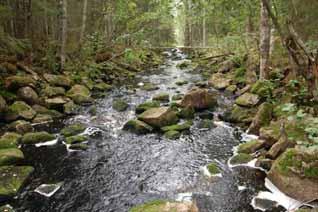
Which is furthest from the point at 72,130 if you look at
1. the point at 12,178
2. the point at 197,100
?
the point at 197,100

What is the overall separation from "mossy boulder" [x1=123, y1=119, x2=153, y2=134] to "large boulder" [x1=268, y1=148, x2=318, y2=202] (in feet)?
15.6

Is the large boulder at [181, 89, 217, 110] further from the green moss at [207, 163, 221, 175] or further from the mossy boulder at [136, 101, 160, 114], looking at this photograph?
the green moss at [207, 163, 221, 175]

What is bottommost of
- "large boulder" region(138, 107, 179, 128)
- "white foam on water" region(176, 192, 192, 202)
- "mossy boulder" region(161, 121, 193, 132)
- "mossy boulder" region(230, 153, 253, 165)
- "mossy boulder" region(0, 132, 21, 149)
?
"white foam on water" region(176, 192, 192, 202)

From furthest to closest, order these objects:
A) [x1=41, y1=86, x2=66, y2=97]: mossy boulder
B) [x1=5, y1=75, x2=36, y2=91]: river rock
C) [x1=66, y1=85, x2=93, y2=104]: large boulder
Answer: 1. [x1=66, y1=85, x2=93, y2=104]: large boulder
2. [x1=41, y1=86, x2=66, y2=97]: mossy boulder
3. [x1=5, y1=75, x2=36, y2=91]: river rock

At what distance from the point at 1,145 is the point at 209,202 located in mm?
5946

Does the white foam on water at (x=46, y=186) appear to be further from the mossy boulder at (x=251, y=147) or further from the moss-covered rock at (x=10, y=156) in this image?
the mossy boulder at (x=251, y=147)

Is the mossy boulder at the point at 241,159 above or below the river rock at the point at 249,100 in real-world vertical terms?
below

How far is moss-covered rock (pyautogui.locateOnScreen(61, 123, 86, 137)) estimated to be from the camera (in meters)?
10.3

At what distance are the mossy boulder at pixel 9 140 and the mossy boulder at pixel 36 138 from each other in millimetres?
246

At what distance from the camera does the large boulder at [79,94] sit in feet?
46.7

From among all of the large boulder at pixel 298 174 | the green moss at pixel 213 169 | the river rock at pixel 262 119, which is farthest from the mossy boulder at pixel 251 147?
the large boulder at pixel 298 174

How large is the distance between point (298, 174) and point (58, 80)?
461 inches

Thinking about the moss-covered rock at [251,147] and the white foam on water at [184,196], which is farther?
the moss-covered rock at [251,147]

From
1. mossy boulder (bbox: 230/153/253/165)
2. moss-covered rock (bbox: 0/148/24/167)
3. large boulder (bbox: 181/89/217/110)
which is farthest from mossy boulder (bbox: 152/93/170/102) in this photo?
moss-covered rock (bbox: 0/148/24/167)
